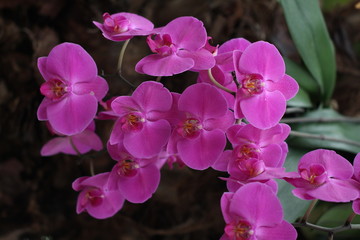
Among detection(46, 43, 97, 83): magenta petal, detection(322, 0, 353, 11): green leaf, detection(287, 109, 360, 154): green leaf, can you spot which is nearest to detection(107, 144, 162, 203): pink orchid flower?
detection(46, 43, 97, 83): magenta petal

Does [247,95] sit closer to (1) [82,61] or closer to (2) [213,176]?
(1) [82,61]

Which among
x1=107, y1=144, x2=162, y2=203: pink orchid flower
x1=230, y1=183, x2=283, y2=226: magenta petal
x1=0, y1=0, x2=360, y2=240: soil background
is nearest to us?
x1=230, y1=183, x2=283, y2=226: magenta petal

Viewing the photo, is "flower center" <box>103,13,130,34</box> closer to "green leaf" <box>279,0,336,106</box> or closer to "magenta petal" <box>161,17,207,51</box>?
"magenta petal" <box>161,17,207,51</box>

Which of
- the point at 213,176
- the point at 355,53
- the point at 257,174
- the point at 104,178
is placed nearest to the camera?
the point at 257,174

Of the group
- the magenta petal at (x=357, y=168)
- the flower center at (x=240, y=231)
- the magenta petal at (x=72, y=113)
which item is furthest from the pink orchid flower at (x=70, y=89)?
the magenta petal at (x=357, y=168)

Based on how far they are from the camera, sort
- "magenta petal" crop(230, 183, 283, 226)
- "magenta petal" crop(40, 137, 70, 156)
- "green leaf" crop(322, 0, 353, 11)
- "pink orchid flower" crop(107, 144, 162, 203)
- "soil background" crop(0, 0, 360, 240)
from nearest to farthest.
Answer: "magenta petal" crop(230, 183, 283, 226) < "pink orchid flower" crop(107, 144, 162, 203) < "magenta petal" crop(40, 137, 70, 156) < "soil background" crop(0, 0, 360, 240) < "green leaf" crop(322, 0, 353, 11)

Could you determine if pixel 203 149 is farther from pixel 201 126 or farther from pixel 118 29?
pixel 118 29

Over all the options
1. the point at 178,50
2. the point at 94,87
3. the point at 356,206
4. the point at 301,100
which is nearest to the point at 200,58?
the point at 178,50

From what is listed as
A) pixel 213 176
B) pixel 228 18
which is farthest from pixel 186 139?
pixel 228 18
